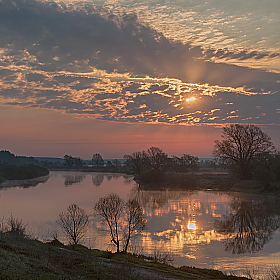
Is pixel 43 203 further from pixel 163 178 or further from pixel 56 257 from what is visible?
pixel 163 178

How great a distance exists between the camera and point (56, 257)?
518 inches

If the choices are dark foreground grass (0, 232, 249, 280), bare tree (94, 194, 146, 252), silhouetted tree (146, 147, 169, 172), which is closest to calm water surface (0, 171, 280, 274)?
bare tree (94, 194, 146, 252)

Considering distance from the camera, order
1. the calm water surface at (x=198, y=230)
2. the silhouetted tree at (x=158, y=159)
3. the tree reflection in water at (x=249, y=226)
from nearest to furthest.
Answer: the calm water surface at (x=198, y=230) < the tree reflection in water at (x=249, y=226) < the silhouetted tree at (x=158, y=159)

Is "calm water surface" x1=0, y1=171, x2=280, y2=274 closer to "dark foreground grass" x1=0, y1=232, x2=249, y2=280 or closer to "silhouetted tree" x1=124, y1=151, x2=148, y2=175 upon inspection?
"dark foreground grass" x1=0, y1=232, x2=249, y2=280

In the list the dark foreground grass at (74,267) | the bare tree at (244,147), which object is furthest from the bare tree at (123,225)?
the bare tree at (244,147)

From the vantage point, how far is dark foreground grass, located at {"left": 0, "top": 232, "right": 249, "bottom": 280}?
365 inches

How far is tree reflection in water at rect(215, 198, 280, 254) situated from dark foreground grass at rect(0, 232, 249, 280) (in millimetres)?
5788

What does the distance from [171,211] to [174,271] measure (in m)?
17.7

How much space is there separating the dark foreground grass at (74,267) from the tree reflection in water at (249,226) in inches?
228

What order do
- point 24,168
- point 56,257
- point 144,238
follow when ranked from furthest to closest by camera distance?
point 24,168 → point 144,238 → point 56,257

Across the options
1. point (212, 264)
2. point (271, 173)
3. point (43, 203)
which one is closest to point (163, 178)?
point (271, 173)

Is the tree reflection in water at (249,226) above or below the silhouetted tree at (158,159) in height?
below

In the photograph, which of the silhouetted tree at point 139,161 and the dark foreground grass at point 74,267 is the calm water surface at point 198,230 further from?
the silhouetted tree at point 139,161

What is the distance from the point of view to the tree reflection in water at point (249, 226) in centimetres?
2022
